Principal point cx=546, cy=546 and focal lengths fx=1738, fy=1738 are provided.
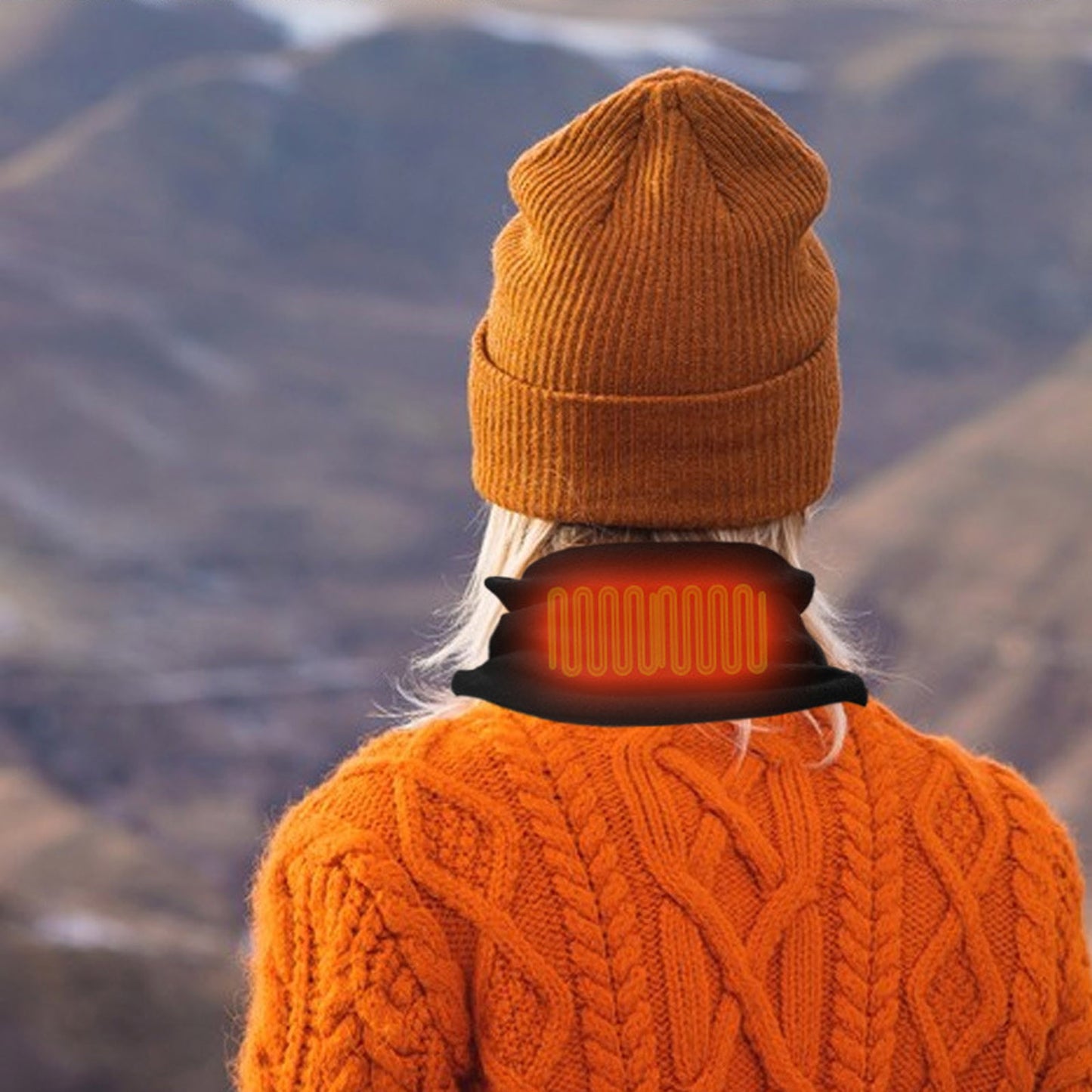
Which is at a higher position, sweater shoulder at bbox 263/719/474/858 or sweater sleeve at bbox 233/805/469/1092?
sweater shoulder at bbox 263/719/474/858

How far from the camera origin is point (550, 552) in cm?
121

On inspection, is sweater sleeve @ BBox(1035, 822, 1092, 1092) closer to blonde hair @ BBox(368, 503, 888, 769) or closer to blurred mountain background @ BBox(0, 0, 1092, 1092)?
blonde hair @ BBox(368, 503, 888, 769)

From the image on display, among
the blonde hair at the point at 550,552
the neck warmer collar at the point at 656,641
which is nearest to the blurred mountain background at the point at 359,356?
the blonde hair at the point at 550,552

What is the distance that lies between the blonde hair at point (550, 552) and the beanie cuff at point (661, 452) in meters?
0.01

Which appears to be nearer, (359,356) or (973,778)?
(973,778)

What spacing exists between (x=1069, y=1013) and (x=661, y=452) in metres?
0.50

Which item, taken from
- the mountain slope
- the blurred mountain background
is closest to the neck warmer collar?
the blurred mountain background

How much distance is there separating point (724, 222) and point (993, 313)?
20.5 meters

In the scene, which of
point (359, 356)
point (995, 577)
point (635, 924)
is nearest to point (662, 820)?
point (635, 924)

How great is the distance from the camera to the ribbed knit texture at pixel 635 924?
1.10 meters

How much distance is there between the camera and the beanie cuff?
120 centimetres

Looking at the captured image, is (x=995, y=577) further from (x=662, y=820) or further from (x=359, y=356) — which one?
(x=662, y=820)

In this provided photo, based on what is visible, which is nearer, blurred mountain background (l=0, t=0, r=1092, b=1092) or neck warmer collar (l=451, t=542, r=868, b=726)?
neck warmer collar (l=451, t=542, r=868, b=726)

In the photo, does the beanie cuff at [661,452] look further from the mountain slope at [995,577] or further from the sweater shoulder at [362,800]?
the mountain slope at [995,577]
